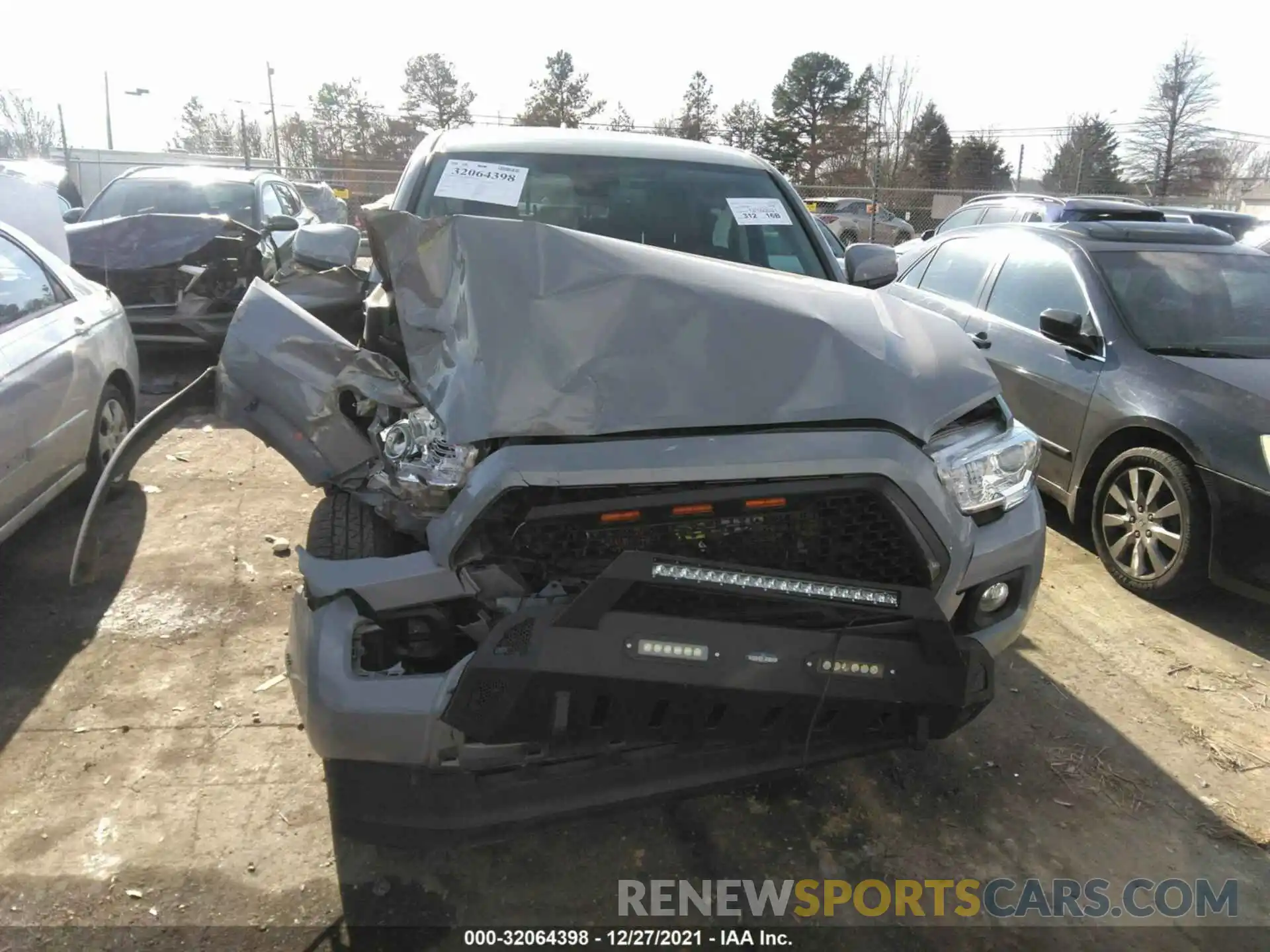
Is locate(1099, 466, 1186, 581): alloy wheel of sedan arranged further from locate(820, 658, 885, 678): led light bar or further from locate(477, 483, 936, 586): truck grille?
locate(820, 658, 885, 678): led light bar

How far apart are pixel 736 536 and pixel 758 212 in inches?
80.6

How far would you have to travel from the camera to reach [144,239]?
7711 millimetres

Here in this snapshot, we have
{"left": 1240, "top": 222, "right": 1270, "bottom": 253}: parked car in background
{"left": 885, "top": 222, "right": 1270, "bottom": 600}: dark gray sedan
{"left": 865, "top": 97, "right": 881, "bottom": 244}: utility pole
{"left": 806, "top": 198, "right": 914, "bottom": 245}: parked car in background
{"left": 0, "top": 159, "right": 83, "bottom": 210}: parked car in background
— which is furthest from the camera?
{"left": 806, "top": 198, "right": 914, "bottom": 245}: parked car in background

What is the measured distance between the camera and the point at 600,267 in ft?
7.73

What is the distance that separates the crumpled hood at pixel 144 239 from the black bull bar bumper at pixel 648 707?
671 cm

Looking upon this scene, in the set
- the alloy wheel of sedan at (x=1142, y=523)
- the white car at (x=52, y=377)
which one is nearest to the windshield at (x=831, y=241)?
the alloy wheel of sedan at (x=1142, y=523)

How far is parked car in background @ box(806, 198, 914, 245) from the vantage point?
23.9 metres

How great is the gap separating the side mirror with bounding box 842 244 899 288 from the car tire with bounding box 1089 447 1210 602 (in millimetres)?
1715

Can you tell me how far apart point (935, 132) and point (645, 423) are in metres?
43.1

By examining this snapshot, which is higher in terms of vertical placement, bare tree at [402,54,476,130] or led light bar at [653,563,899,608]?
bare tree at [402,54,476,130]

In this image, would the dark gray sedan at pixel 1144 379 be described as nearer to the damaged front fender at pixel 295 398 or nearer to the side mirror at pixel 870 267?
the side mirror at pixel 870 267

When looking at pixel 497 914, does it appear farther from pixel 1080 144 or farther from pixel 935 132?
pixel 935 132

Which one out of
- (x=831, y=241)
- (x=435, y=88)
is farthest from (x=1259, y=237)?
(x=435, y=88)

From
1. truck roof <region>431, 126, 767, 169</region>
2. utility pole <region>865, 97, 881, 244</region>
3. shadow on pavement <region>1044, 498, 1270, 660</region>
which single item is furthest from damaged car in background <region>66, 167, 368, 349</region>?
utility pole <region>865, 97, 881, 244</region>
